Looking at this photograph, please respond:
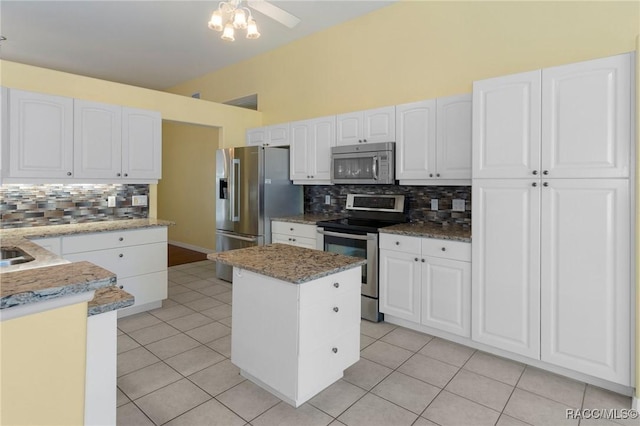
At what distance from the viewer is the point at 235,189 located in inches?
183

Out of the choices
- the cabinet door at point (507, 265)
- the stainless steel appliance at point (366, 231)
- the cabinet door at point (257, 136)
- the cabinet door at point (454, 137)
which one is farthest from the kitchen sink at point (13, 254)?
the cabinet door at point (257, 136)

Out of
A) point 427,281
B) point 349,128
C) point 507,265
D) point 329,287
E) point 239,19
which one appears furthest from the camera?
point 349,128

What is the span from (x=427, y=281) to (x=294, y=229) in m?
1.72

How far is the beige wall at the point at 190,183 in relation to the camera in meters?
6.46

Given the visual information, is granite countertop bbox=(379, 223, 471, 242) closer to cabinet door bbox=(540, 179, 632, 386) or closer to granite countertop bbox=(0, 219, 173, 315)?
cabinet door bbox=(540, 179, 632, 386)

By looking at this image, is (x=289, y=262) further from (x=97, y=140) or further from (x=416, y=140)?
(x=97, y=140)

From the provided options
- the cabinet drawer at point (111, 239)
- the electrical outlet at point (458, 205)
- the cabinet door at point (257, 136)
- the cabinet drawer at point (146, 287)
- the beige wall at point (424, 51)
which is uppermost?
the beige wall at point (424, 51)

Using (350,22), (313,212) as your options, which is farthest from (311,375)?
(350,22)

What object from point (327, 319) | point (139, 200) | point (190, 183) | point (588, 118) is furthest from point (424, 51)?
point (190, 183)

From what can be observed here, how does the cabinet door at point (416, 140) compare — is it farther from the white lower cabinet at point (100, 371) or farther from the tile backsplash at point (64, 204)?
the tile backsplash at point (64, 204)

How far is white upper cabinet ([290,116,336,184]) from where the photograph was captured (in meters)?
4.15

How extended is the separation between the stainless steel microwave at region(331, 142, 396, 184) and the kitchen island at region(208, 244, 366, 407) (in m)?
1.48

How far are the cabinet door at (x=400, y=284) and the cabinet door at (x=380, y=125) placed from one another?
46.9 inches

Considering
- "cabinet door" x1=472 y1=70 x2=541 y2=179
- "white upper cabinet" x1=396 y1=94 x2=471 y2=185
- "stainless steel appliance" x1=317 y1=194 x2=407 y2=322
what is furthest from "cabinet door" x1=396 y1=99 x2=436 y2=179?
"cabinet door" x1=472 y1=70 x2=541 y2=179
